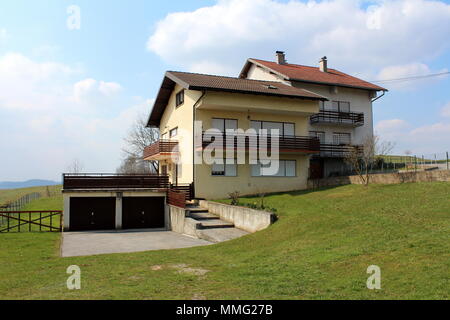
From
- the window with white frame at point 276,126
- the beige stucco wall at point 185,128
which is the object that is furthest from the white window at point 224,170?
the window with white frame at point 276,126

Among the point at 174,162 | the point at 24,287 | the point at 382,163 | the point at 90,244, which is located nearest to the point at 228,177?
the point at 174,162

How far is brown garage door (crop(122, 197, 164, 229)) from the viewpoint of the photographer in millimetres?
25266

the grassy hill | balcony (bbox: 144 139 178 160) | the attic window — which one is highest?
the attic window

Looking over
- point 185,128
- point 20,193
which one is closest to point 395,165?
point 185,128

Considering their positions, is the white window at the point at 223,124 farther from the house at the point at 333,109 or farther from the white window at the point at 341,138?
the white window at the point at 341,138

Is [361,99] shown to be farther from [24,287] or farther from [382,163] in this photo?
[24,287]

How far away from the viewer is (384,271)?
25.8 feet

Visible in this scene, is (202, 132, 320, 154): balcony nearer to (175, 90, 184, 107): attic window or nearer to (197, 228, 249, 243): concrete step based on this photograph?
(175, 90, 184, 107): attic window

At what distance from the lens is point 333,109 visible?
33.2 m

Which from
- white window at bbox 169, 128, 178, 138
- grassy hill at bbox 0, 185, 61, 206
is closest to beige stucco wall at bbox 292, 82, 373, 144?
white window at bbox 169, 128, 178, 138

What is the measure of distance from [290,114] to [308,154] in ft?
11.1

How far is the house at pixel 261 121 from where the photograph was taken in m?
25.9

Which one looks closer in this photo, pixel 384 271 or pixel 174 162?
pixel 384 271

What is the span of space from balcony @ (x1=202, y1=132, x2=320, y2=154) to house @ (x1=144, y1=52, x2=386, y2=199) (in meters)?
0.08
